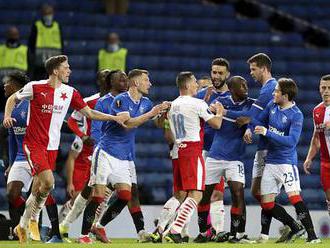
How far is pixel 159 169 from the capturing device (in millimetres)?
17594

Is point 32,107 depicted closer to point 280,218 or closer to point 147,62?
A: point 280,218

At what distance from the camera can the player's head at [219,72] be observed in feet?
40.0

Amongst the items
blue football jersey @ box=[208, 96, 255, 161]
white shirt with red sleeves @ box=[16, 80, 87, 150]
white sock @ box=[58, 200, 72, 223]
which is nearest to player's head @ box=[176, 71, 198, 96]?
blue football jersey @ box=[208, 96, 255, 161]

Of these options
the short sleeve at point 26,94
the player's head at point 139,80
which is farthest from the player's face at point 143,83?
the short sleeve at point 26,94

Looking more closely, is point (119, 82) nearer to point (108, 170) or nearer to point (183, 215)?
point (108, 170)

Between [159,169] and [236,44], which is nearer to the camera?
[159,169]

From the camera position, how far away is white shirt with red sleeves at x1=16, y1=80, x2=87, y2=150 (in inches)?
440

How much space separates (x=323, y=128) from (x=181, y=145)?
78.1 inches

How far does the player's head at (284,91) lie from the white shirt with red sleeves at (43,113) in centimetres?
234

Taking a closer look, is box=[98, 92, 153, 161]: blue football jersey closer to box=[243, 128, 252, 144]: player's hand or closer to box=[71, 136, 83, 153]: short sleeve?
box=[243, 128, 252, 144]: player's hand

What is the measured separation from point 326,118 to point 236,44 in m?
7.48

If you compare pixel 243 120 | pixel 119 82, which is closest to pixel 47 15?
pixel 119 82

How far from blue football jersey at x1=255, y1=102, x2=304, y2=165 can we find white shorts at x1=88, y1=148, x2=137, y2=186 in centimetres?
158

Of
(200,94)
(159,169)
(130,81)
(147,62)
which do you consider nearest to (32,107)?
(130,81)
